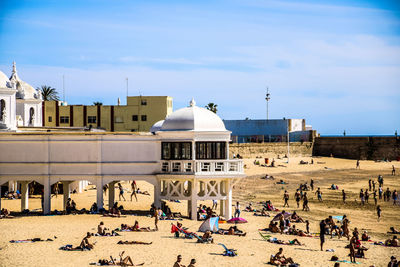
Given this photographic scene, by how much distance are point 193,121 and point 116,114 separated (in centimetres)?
5009

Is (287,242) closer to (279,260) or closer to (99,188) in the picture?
(279,260)

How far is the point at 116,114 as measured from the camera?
273 feet

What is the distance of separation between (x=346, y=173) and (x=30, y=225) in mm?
52237

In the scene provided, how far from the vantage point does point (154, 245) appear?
92.8 ft

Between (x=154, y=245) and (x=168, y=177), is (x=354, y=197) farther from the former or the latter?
(x=154, y=245)

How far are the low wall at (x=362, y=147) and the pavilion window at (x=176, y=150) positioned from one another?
63.6 meters

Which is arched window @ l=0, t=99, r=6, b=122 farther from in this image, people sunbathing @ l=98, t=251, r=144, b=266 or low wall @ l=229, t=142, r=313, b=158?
low wall @ l=229, t=142, r=313, b=158

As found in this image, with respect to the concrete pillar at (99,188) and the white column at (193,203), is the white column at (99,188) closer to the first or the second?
the concrete pillar at (99,188)

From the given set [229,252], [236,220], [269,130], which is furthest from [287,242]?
[269,130]

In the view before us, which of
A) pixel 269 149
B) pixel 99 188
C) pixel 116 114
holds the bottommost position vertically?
pixel 99 188

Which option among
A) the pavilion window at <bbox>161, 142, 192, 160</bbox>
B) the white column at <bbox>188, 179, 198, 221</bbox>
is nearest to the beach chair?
the white column at <bbox>188, 179, 198, 221</bbox>

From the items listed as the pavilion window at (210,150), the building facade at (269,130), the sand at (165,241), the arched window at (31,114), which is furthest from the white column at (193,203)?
the building facade at (269,130)

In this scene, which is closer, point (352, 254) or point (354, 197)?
point (352, 254)

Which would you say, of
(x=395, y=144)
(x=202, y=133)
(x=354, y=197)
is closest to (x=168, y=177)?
(x=202, y=133)
